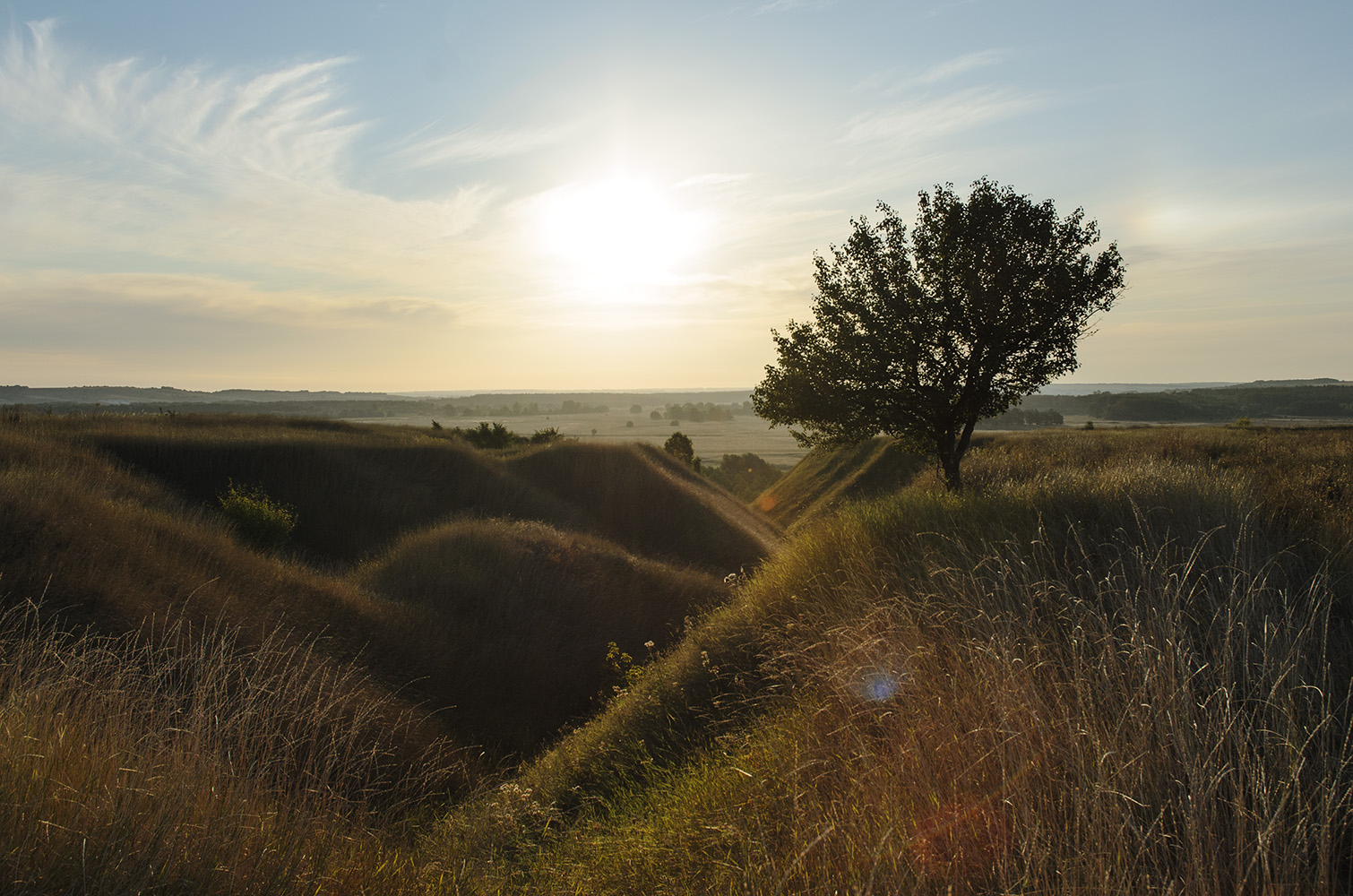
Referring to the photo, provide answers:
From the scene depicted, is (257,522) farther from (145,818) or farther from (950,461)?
(950,461)

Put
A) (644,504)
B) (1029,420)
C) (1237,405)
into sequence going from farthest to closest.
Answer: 1. (1029,420)
2. (1237,405)
3. (644,504)

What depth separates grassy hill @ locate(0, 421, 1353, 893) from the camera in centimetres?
384

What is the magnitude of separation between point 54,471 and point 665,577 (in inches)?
569

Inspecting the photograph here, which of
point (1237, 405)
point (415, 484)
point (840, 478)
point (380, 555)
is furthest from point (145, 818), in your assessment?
point (1237, 405)

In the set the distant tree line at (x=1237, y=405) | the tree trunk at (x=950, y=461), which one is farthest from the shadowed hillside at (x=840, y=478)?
the distant tree line at (x=1237, y=405)

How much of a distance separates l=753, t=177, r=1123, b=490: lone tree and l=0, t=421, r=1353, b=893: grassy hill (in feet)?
19.9

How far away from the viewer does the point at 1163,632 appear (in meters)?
5.01

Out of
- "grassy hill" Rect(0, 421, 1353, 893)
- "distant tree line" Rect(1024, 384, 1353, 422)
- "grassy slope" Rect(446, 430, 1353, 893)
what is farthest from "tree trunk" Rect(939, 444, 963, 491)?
"distant tree line" Rect(1024, 384, 1353, 422)

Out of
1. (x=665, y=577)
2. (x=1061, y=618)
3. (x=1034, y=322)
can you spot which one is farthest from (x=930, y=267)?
(x=1061, y=618)

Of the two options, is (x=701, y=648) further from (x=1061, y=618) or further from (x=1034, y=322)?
(x=1034, y=322)

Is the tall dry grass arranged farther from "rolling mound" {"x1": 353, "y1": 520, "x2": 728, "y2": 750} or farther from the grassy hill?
"rolling mound" {"x1": 353, "y1": 520, "x2": 728, "y2": 750}

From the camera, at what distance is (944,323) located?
19.6 m

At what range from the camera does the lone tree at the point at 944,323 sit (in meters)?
18.9

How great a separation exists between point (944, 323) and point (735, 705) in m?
14.9
